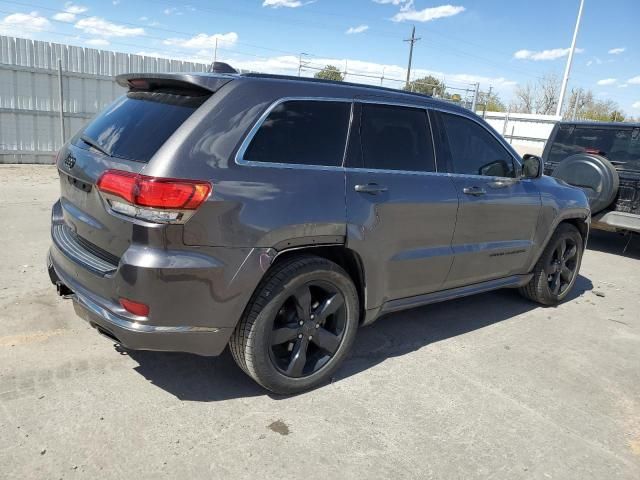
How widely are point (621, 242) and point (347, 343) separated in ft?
24.8

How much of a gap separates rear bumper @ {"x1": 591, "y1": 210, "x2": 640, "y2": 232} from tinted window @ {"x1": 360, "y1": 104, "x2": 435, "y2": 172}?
4.64 meters

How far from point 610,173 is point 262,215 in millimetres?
5906

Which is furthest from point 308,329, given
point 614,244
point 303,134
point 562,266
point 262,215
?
point 614,244

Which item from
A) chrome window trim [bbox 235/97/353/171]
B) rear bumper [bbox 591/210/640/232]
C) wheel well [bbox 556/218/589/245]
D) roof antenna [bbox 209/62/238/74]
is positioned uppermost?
roof antenna [bbox 209/62/238/74]

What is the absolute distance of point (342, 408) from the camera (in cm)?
309

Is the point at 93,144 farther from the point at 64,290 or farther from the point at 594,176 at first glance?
the point at 594,176

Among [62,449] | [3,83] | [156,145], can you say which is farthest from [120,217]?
[3,83]

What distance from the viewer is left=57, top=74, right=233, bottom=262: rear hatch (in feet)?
8.82

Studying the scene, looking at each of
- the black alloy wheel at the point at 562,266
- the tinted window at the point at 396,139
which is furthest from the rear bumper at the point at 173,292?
the black alloy wheel at the point at 562,266

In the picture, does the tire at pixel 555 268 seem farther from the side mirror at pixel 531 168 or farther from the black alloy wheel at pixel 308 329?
the black alloy wheel at pixel 308 329

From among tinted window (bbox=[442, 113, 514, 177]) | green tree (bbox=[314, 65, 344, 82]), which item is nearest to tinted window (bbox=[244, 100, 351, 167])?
tinted window (bbox=[442, 113, 514, 177])

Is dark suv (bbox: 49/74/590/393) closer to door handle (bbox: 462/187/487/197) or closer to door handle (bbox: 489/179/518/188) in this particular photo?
door handle (bbox: 462/187/487/197)

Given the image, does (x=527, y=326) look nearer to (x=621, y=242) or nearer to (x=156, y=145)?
(x=156, y=145)

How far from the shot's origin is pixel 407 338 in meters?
4.17
